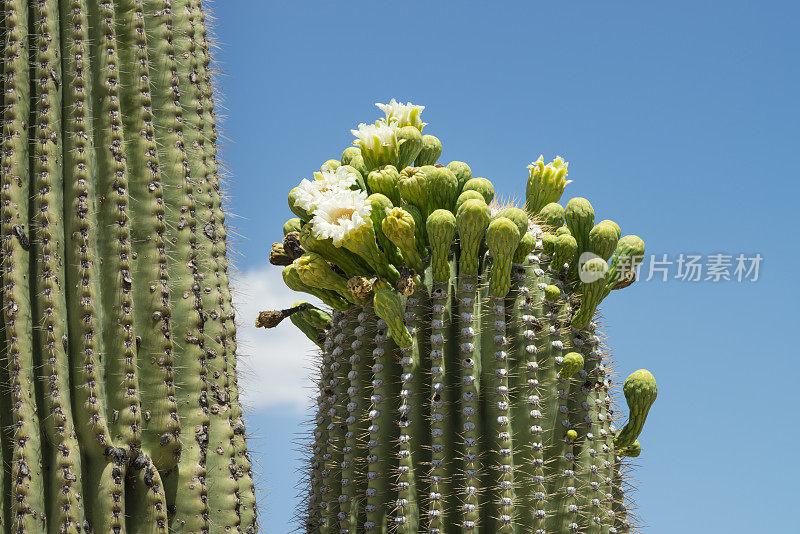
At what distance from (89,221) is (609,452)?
200 centimetres

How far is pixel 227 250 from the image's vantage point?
304cm

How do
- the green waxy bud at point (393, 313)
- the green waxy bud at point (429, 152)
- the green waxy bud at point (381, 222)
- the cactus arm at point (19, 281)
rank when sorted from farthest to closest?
the green waxy bud at point (429, 152), the green waxy bud at point (381, 222), the green waxy bud at point (393, 313), the cactus arm at point (19, 281)

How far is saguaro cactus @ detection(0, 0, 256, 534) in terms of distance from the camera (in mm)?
2350

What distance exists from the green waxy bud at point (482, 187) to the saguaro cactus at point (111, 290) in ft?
3.19

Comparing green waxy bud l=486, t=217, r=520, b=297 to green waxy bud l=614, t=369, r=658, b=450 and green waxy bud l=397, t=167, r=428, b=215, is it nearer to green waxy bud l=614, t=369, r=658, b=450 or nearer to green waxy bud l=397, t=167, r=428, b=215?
green waxy bud l=397, t=167, r=428, b=215

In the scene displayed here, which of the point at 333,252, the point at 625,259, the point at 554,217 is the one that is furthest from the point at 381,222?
the point at 625,259

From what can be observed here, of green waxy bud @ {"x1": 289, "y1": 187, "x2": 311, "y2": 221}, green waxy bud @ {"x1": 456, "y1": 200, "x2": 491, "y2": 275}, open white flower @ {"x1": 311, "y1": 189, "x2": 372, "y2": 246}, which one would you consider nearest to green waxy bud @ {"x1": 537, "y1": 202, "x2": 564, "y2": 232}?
green waxy bud @ {"x1": 456, "y1": 200, "x2": 491, "y2": 275}

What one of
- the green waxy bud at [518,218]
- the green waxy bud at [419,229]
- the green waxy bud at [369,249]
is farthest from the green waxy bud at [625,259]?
the green waxy bud at [369,249]

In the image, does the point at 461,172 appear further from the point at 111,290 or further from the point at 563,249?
the point at 111,290

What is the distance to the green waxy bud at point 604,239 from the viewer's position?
2996mm

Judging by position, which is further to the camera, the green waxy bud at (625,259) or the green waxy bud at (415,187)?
the green waxy bud at (625,259)

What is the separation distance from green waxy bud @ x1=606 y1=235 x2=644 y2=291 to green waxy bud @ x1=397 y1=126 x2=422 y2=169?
886 millimetres

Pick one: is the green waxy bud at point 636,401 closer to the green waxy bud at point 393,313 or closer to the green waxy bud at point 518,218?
the green waxy bud at point 518,218

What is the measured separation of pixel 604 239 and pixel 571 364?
19.7 inches
